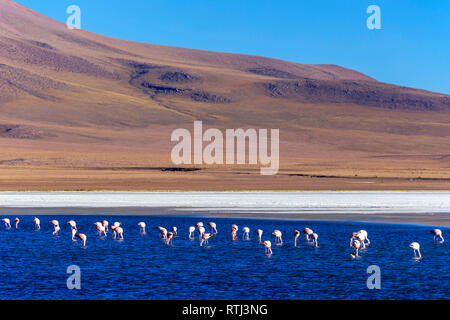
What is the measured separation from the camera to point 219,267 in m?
18.1

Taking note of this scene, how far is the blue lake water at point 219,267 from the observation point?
15016 mm

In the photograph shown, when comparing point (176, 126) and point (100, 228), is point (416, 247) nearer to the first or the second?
point (100, 228)

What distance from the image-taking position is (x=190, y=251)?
21.1 meters

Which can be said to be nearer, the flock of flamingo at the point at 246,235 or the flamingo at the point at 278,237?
the flock of flamingo at the point at 246,235

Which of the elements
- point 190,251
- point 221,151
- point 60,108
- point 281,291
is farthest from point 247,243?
point 60,108

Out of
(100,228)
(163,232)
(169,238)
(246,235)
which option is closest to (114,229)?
(100,228)

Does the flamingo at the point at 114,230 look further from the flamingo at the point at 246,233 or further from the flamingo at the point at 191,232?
the flamingo at the point at 246,233

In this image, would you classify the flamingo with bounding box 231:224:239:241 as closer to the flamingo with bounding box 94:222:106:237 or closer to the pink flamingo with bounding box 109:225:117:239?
the pink flamingo with bounding box 109:225:117:239

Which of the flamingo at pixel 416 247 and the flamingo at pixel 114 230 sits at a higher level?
the flamingo at pixel 114 230

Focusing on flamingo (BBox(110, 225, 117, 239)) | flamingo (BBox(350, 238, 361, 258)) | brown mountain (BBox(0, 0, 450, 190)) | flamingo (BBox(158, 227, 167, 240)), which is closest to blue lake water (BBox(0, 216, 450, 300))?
flamingo (BBox(110, 225, 117, 239))

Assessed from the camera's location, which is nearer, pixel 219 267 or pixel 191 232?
pixel 219 267

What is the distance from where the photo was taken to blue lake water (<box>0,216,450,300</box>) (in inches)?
591

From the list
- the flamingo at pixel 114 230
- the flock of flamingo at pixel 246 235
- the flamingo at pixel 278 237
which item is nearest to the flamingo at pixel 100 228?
the flock of flamingo at pixel 246 235

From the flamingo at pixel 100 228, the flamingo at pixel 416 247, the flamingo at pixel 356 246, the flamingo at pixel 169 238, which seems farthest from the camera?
the flamingo at pixel 100 228
